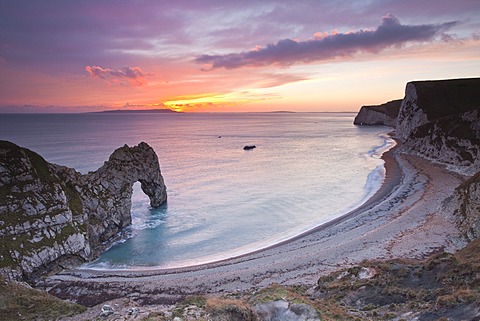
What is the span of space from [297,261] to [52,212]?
23208mm

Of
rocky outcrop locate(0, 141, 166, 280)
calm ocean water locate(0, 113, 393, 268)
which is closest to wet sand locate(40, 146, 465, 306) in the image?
rocky outcrop locate(0, 141, 166, 280)

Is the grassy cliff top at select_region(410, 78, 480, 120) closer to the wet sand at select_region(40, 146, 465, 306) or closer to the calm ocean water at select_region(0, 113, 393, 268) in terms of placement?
the calm ocean water at select_region(0, 113, 393, 268)

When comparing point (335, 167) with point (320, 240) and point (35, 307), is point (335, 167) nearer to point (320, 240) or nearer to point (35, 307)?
point (320, 240)

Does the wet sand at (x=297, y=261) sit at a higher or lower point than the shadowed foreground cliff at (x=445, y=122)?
lower

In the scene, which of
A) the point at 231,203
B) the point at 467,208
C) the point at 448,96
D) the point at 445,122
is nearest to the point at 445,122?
the point at 445,122

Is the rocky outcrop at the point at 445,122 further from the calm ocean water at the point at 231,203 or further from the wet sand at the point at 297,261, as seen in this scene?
the wet sand at the point at 297,261

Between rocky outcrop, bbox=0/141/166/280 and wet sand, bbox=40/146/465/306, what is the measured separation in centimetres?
223

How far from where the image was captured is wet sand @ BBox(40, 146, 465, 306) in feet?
80.5

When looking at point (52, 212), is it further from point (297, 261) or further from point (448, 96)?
point (448, 96)

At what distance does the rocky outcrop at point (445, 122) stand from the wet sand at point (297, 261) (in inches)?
1152

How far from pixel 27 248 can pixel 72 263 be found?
438 centimetres

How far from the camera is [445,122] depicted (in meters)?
74.9

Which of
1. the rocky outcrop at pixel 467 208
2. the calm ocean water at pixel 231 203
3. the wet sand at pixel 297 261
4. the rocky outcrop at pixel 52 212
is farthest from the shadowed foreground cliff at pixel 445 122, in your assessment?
the rocky outcrop at pixel 52 212

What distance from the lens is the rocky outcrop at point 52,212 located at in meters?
26.6
